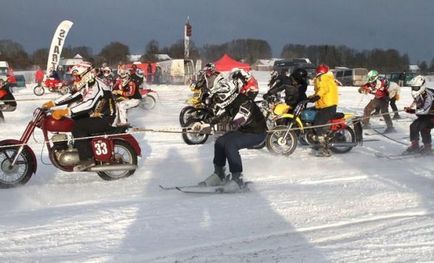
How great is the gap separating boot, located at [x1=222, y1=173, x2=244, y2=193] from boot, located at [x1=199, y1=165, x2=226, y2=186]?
0.20 meters

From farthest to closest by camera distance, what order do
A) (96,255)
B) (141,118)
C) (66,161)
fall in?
(141,118) < (66,161) < (96,255)

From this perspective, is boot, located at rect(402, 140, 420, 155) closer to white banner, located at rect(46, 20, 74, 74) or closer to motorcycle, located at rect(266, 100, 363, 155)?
motorcycle, located at rect(266, 100, 363, 155)

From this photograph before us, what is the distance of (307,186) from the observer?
7.34 m

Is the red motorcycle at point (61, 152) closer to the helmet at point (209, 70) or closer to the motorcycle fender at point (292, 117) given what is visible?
the motorcycle fender at point (292, 117)

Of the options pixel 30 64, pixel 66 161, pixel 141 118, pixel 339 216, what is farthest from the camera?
pixel 30 64

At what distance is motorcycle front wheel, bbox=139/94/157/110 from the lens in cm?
1930

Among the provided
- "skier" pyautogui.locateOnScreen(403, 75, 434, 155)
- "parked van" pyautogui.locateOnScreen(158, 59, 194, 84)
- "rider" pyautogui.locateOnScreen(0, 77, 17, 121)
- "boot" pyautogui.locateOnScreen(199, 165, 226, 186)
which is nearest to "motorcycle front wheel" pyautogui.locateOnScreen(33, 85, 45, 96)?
"rider" pyautogui.locateOnScreen(0, 77, 17, 121)

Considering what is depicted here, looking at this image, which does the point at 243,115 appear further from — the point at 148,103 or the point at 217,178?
the point at 148,103

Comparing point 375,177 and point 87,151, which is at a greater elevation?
point 87,151

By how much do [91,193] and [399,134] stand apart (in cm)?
894

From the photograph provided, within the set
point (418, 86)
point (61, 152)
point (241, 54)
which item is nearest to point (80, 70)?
point (61, 152)

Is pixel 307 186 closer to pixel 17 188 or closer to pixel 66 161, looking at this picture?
pixel 66 161

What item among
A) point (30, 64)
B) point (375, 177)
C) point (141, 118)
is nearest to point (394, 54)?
point (30, 64)

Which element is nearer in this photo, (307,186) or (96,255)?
(96,255)
